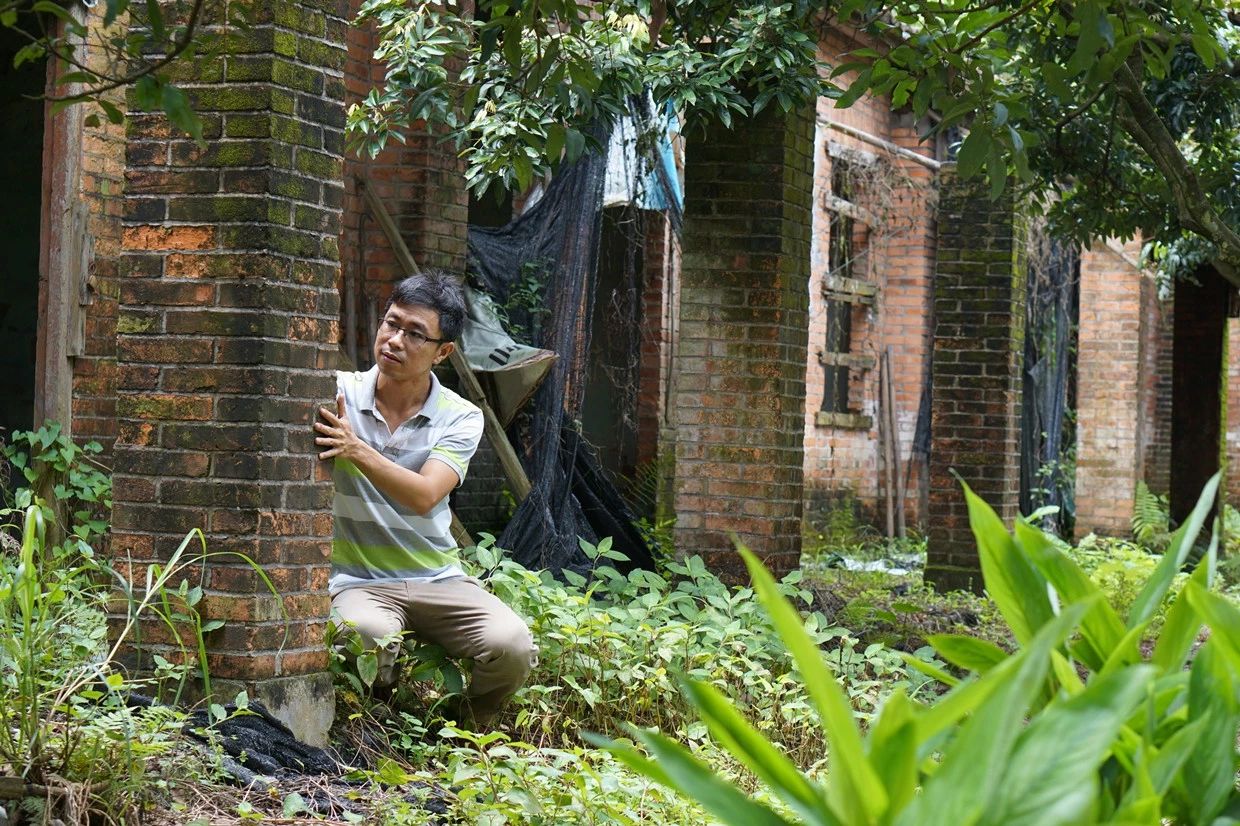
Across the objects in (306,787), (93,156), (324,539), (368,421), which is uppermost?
(93,156)

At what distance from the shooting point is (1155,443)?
68.4 ft

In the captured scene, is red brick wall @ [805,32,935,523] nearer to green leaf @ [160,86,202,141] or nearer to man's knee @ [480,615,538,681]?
man's knee @ [480,615,538,681]

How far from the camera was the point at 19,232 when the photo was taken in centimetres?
838

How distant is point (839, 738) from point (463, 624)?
3.78 m

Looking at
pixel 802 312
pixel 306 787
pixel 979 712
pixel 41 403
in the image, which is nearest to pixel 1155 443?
pixel 802 312

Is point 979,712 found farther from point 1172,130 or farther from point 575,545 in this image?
point 1172,130

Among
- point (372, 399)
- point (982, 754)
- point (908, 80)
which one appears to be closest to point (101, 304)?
point (372, 399)

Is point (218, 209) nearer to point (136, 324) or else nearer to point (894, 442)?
point (136, 324)

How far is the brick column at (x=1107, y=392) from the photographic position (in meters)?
16.3

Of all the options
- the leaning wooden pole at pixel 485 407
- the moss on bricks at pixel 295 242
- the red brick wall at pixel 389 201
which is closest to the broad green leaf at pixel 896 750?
the moss on bricks at pixel 295 242

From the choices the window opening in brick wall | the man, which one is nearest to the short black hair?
the man

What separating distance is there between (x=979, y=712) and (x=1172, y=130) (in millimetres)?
8039

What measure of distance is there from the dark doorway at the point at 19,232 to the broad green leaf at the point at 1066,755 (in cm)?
755

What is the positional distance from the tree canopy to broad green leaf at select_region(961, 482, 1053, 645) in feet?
7.67
